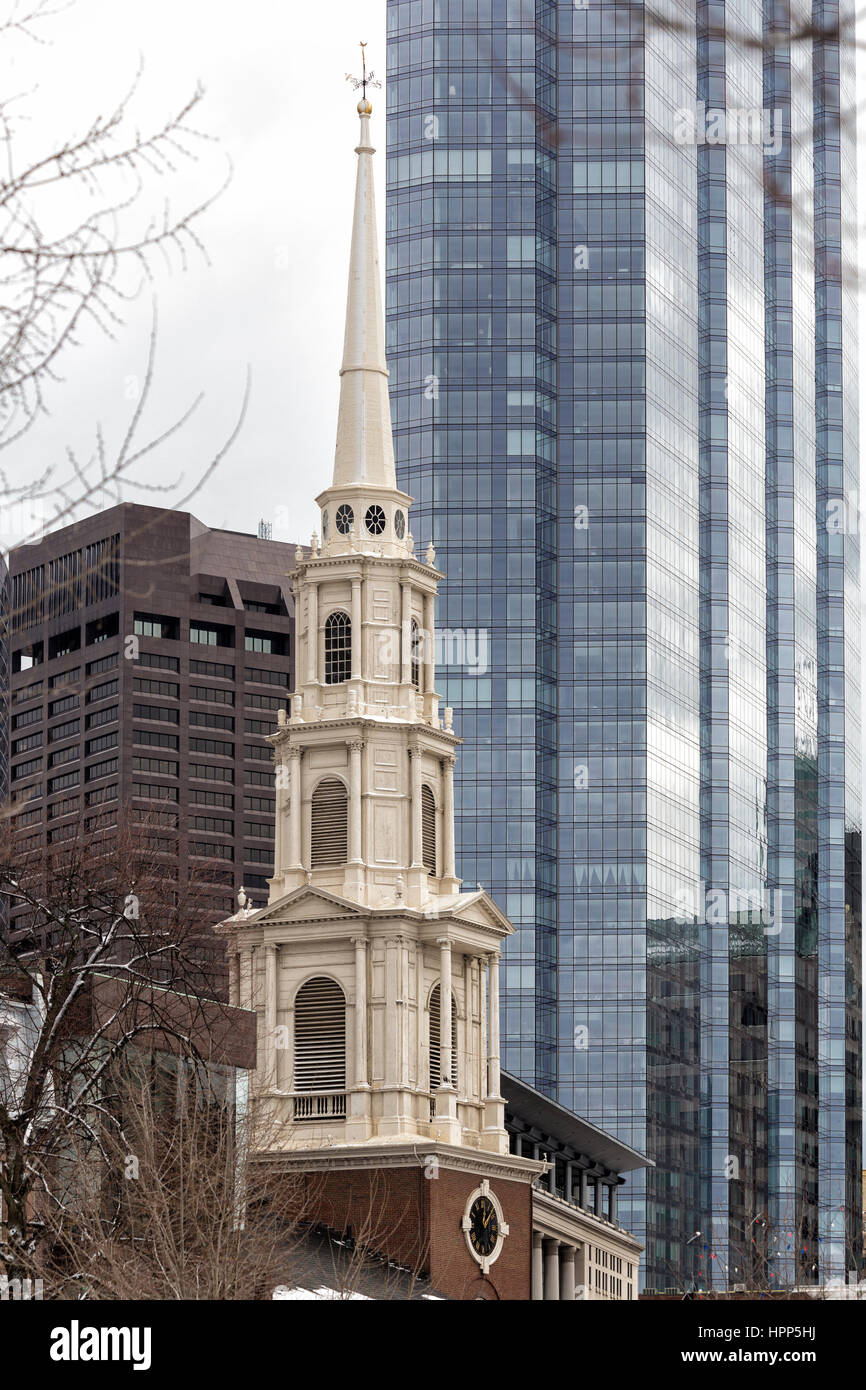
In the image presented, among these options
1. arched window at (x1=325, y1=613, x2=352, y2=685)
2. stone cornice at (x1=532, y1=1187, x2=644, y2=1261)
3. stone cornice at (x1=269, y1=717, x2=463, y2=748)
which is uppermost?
arched window at (x1=325, y1=613, x2=352, y2=685)

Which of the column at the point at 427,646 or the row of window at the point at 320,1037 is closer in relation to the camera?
the row of window at the point at 320,1037

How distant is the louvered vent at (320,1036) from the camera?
9069cm

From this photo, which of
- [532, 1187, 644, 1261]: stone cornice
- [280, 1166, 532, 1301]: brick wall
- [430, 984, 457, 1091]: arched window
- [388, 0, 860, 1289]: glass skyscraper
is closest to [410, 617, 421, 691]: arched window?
[430, 984, 457, 1091]: arched window

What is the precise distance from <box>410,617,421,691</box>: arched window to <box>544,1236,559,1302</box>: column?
28096mm

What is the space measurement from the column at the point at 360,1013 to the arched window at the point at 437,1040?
333cm

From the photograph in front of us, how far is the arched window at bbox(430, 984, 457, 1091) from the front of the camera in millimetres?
91875

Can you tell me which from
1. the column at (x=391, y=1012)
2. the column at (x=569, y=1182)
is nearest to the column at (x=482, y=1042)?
the column at (x=391, y=1012)

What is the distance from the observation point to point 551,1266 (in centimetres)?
11056

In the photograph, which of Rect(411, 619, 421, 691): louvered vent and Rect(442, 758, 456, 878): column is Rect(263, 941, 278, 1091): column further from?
Rect(411, 619, 421, 691): louvered vent

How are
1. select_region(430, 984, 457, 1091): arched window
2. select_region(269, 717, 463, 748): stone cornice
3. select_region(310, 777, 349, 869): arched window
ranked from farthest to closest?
select_region(310, 777, 349, 869): arched window → select_region(269, 717, 463, 748): stone cornice → select_region(430, 984, 457, 1091): arched window

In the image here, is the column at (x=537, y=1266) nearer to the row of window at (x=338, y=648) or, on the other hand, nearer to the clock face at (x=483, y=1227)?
the clock face at (x=483, y=1227)

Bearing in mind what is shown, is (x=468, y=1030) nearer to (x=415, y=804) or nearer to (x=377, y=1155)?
(x=377, y=1155)

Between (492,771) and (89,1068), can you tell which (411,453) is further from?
(89,1068)
